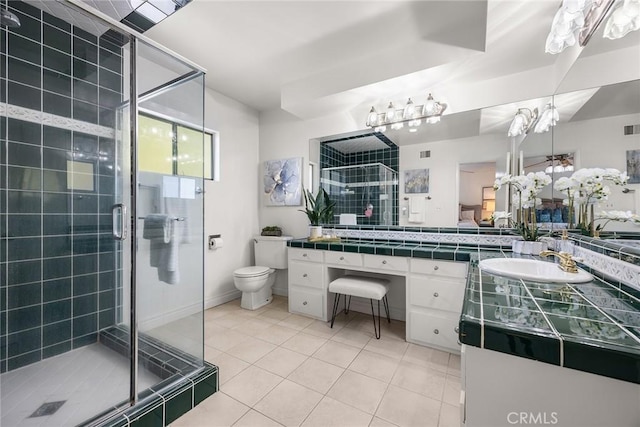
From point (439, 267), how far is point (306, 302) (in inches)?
52.5

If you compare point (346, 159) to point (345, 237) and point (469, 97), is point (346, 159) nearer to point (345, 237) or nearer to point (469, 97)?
point (345, 237)

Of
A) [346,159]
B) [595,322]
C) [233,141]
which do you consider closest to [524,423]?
[595,322]

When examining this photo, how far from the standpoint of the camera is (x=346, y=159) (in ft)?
9.95

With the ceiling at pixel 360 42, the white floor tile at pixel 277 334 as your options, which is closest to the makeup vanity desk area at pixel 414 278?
the white floor tile at pixel 277 334

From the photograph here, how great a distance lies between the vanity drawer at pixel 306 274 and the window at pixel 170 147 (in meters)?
1.27

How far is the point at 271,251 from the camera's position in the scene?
10.4 feet

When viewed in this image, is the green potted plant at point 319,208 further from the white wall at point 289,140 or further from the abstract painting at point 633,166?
the abstract painting at point 633,166

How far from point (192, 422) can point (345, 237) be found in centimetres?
207

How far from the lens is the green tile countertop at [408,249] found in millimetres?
1986

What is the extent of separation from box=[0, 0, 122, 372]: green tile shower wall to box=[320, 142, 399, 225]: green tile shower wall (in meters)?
2.05

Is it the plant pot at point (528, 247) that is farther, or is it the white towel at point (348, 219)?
the white towel at point (348, 219)

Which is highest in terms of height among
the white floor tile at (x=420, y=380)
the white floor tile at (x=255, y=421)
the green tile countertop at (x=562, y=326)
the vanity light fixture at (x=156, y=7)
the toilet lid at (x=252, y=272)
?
the vanity light fixture at (x=156, y=7)

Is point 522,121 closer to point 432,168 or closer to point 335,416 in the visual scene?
point 432,168

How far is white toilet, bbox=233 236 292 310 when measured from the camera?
2.78 metres
